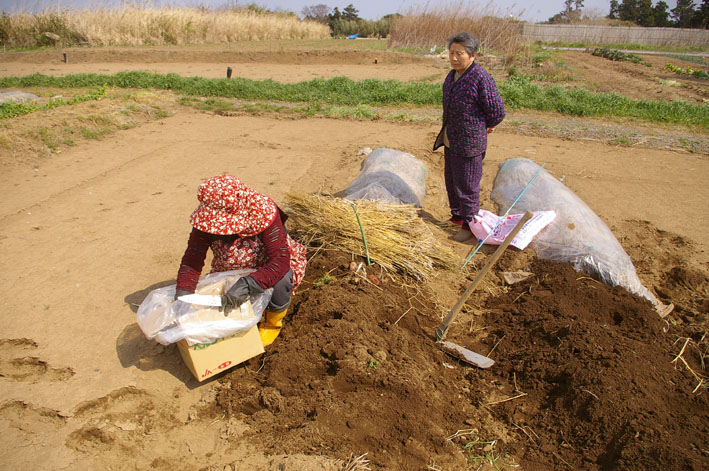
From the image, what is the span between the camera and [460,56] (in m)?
3.27

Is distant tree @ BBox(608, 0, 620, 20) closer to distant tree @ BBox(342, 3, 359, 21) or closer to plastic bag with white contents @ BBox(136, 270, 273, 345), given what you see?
distant tree @ BBox(342, 3, 359, 21)

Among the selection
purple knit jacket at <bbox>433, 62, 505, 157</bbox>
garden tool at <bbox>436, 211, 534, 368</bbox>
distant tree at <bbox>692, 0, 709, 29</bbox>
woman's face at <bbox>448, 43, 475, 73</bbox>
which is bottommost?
garden tool at <bbox>436, 211, 534, 368</bbox>

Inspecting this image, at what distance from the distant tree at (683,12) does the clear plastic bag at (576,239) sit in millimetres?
41307

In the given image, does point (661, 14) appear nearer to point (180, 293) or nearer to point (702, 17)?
point (702, 17)

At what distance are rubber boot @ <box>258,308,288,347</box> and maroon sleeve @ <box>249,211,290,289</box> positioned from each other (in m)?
0.31

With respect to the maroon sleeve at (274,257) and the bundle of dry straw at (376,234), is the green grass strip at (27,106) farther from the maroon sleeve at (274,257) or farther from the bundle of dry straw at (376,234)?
the maroon sleeve at (274,257)

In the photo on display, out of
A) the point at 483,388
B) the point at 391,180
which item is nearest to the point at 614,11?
the point at 391,180

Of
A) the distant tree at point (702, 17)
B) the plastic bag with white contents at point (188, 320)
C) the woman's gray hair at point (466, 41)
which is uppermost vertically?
the distant tree at point (702, 17)

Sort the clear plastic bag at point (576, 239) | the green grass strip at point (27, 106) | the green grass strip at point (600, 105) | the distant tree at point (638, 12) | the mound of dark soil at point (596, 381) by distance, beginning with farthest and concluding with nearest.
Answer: the distant tree at point (638, 12)
the green grass strip at point (600, 105)
the green grass strip at point (27, 106)
the clear plastic bag at point (576, 239)
the mound of dark soil at point (596, 381)

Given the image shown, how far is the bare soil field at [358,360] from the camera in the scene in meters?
1.95

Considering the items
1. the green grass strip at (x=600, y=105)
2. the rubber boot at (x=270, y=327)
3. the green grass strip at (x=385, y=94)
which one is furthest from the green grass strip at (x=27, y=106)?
the green grass strip at (x=600, y=105)

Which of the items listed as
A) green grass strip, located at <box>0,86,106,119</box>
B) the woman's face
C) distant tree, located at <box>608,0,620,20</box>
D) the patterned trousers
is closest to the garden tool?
the patterned trousers

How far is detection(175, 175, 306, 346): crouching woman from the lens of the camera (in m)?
2.14

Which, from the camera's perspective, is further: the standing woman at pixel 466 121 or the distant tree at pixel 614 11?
the distant tree at pixel 614 11
